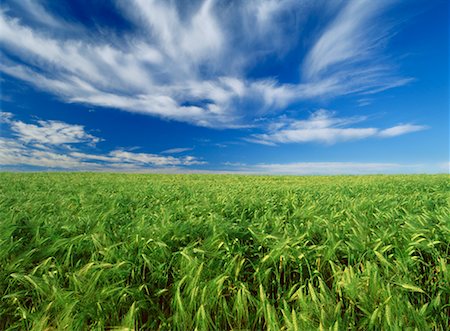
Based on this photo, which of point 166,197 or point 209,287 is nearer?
point 209,287

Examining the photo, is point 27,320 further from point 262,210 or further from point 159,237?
point 262,210

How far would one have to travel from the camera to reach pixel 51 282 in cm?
258

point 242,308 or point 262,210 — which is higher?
point 262,210

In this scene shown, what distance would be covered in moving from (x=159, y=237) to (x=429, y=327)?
2.89m

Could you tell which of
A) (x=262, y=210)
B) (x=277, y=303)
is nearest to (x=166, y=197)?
(x=262, y=210)

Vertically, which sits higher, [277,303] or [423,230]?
[423,230]

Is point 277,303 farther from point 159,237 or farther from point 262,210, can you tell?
point 262,210

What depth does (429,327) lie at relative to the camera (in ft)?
6.84

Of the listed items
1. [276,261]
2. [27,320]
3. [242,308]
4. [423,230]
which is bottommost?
[27,320]

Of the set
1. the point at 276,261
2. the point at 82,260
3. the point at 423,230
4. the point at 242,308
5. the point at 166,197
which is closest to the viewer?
the point at 242,308

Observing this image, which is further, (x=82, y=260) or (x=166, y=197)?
(x=166, y=197)

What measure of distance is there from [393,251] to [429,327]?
1349mm

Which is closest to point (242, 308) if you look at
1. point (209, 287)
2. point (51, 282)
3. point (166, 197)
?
point (209, 287)

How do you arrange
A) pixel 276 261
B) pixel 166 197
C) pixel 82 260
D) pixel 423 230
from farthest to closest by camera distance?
1. pixel 166 197
2. pixel 423 230
3. pixel 82 260
4. pixel 276 261
